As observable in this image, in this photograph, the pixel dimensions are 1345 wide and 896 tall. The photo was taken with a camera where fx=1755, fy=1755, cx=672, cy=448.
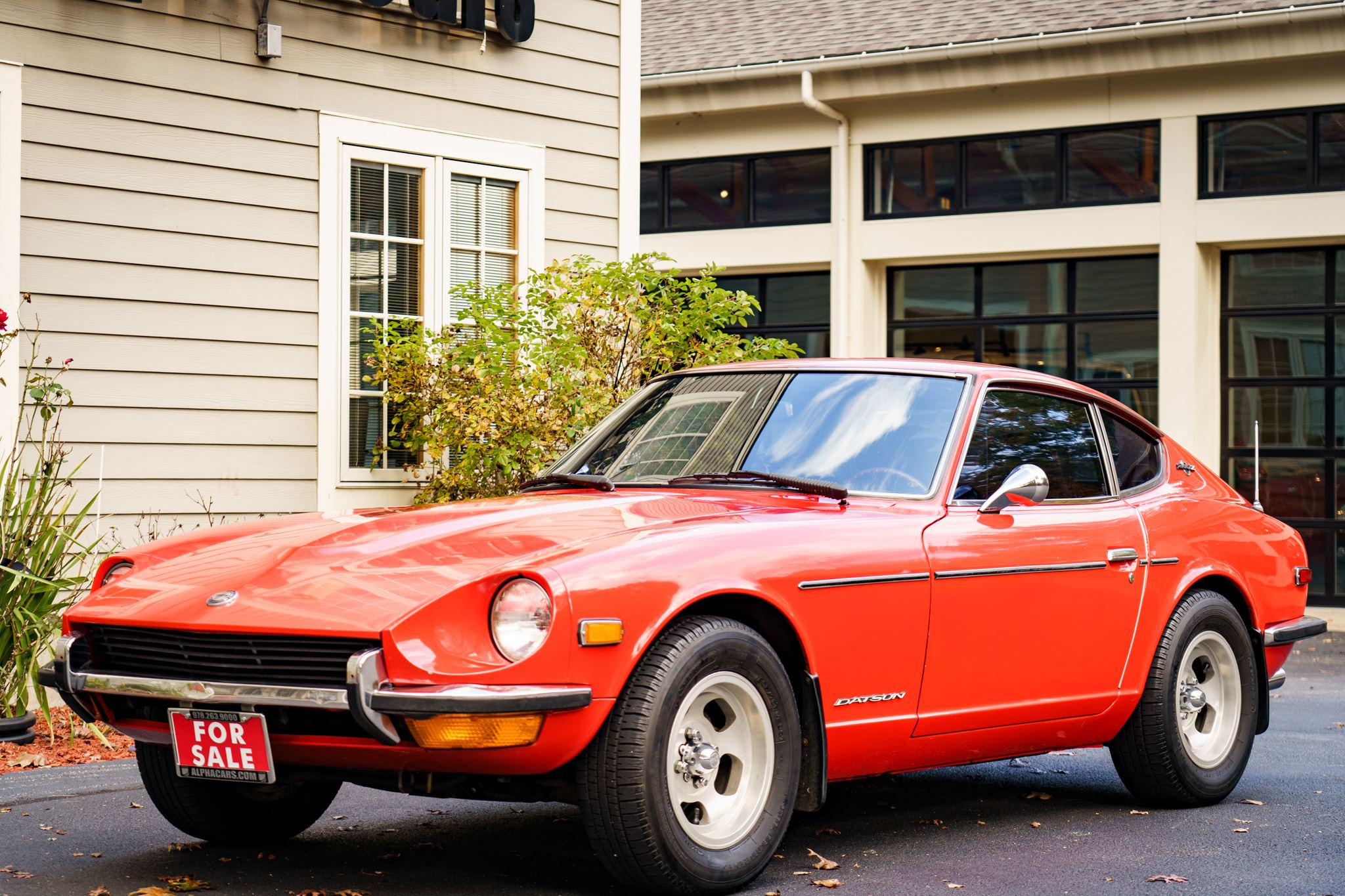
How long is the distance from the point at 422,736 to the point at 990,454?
8.03 feet

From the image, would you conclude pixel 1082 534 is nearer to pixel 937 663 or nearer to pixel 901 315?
pixel 937 663

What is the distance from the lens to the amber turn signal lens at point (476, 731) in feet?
14.1

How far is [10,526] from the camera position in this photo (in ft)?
24.8

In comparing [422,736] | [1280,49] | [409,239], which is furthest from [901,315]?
[422,736]

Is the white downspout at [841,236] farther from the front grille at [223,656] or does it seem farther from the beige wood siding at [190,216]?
the front grille at [223,656]

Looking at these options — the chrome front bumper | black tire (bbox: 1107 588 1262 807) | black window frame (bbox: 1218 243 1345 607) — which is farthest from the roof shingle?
the chrome front bumper

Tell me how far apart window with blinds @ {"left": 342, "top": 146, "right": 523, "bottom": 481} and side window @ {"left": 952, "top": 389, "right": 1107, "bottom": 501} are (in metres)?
4.36

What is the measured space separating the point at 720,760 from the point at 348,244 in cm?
581

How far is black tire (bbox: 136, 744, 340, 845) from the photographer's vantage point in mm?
5242

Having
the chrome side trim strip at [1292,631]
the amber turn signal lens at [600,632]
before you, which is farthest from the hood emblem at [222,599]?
the chrome side trim strip at [1292,631]

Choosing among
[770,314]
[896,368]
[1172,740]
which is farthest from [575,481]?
[770,314]

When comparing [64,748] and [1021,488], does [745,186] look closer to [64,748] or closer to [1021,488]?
[64,748]

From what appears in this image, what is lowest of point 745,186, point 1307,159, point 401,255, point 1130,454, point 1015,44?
point 1130,454

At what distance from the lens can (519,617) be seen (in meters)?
4.38
